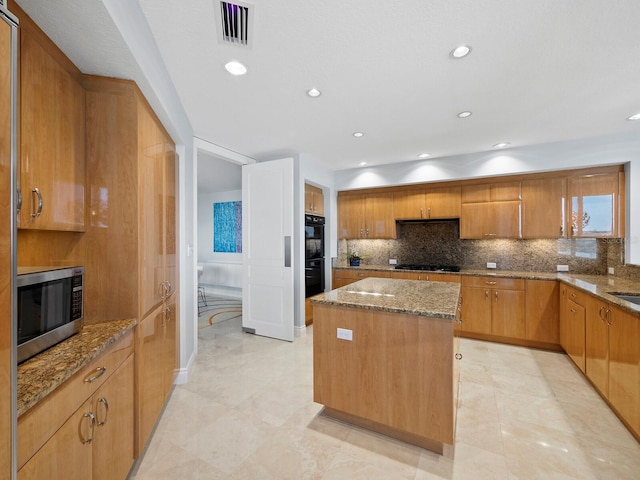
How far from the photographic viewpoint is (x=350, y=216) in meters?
4.91

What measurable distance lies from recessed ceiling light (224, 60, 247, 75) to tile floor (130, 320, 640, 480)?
2.53 metres

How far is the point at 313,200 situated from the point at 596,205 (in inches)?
141

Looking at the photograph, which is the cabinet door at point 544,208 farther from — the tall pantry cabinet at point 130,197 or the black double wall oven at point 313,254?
the tall pantry cabinet at point 130,197

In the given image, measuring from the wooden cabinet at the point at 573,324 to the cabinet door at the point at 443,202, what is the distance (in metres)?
1.59

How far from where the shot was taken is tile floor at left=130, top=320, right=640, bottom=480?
1639mm

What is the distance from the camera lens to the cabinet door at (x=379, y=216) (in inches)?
181

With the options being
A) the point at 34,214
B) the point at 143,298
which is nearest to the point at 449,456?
the point at 143,298

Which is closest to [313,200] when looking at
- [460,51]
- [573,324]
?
[460,51]

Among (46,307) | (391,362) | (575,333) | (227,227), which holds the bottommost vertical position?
(575,333)

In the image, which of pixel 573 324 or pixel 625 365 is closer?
pixel 625 365

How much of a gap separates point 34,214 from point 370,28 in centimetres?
188

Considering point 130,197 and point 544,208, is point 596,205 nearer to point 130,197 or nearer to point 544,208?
point 544,208

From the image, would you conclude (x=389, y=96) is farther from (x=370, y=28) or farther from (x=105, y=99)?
(x=105, y=99)

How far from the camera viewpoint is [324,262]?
15.3ft
